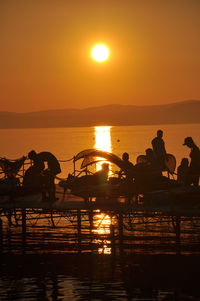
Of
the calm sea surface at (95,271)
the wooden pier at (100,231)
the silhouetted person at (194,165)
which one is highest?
the silhouetted person at (194,165)

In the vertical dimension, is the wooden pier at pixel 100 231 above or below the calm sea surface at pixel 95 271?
above

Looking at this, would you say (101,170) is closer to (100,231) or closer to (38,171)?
(38,171)

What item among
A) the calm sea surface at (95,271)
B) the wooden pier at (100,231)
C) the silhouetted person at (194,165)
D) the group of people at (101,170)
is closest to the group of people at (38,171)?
the group of people at (101,170)

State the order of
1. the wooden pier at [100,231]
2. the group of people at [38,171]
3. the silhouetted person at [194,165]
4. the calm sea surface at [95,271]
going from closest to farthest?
the calm sea surface at [95,271] → the silhouetted person at [194,165] → the wooden pier at [100,231] → the group of people at [38,171]

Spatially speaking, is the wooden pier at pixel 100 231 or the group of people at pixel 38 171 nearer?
the wooden pier at pixel 100 231

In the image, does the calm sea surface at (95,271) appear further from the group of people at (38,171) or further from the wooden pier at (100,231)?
the group of people at (38,171)

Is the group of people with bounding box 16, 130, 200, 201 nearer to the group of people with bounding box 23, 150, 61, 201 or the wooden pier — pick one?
the group of people with bounding box 23, 150, 61, 201

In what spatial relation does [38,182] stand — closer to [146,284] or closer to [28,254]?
[28,254]

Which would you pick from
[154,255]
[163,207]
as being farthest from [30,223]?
[163,207]

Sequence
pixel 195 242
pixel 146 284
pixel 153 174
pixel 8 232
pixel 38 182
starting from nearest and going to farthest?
pixel 146 284, pixel 153 174, pixel 38 182, pixel 195 242, pixel 8 232

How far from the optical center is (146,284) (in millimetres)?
19750

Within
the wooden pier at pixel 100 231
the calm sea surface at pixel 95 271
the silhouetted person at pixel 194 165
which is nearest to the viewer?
the calm sea surface at pixel 95 271

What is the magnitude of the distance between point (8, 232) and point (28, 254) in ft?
14.1

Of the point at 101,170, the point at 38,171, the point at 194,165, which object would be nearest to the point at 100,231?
the point at 38,171
